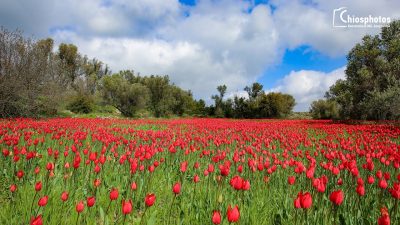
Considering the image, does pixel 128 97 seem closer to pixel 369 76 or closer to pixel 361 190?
pixel 369 76

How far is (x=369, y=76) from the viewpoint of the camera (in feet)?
101

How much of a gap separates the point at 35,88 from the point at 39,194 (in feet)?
84.9

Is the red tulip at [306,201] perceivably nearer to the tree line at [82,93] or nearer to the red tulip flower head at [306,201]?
the red tulip flower head at [306,201]

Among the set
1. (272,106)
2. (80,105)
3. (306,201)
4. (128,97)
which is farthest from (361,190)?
(272,106)

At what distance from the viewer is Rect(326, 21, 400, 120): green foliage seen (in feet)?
98.5

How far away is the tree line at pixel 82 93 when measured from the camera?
26.3 metres

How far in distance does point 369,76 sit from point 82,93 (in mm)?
40486

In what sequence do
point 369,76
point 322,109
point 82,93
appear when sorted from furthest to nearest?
point 322,109
point 82,93
point 369,76

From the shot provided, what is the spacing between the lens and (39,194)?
453 cm

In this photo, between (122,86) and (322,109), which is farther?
(322,109)

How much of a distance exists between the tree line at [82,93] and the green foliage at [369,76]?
2758 cm

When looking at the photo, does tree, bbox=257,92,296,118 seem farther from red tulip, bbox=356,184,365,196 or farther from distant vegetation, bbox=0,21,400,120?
red tulip, bbox=356,184,365,196

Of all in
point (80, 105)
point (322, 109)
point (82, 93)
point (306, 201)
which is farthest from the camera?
point (322, 109)

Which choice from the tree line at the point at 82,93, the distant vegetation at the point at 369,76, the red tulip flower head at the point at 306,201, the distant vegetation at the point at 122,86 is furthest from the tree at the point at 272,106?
the red tulip flower head at the point at 306,201
